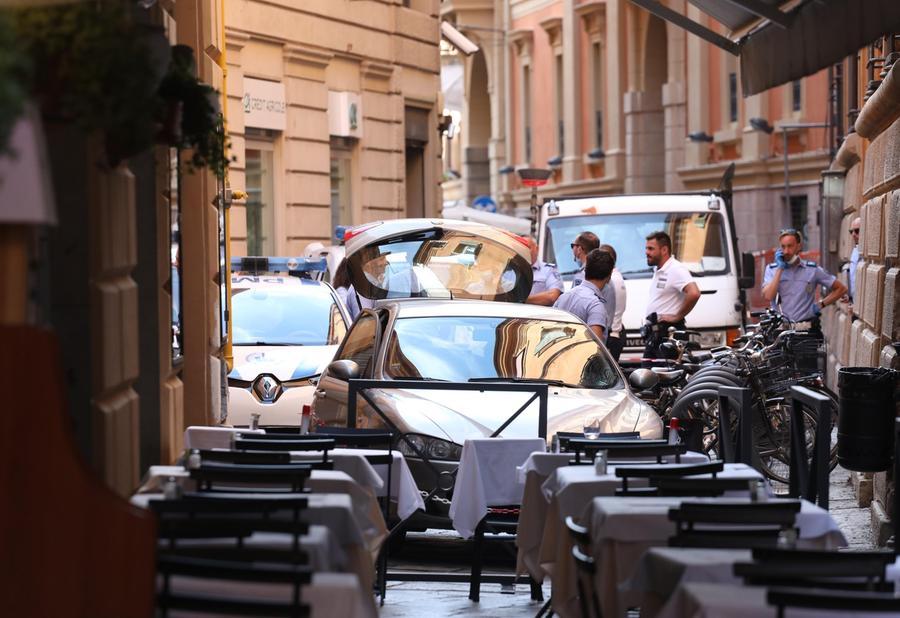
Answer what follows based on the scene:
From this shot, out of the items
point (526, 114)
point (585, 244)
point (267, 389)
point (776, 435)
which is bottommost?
point (776, 435)

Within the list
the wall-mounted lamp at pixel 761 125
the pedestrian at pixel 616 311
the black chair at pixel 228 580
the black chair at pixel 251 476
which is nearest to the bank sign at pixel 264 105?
the pedestrian at pixel 616 311

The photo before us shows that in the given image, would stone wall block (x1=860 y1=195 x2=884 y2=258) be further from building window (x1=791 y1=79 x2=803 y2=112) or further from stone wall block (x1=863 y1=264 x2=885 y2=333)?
building window (x1=791 y1=79 x2=803 y2=112)

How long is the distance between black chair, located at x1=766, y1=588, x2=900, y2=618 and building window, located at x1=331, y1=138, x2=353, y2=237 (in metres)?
23.2

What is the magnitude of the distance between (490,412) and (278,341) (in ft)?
18.8

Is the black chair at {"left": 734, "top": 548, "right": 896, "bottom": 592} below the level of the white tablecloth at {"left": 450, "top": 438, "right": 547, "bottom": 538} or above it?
above

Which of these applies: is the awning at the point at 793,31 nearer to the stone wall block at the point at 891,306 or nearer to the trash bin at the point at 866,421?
the stone wall block at the point at 891,306

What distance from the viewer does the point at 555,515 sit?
297 inches

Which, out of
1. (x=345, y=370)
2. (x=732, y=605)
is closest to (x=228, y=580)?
(x=732, y=605)

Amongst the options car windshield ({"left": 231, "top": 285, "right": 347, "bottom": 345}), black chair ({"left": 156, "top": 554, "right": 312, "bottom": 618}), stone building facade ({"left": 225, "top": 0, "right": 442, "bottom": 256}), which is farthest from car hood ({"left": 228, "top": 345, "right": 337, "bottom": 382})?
black chair ({"left": 156, "top": 554, "right": 312, "bottom": 618})

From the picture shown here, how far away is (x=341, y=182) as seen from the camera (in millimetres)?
28578

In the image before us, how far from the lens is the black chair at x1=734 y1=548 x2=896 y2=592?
5.29 meters

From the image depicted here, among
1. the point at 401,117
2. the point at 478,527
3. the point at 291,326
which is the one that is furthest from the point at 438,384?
the point at 401,117

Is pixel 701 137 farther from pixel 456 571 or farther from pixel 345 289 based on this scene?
pixel 456 571

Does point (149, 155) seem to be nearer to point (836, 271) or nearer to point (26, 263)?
point (26, 263)
